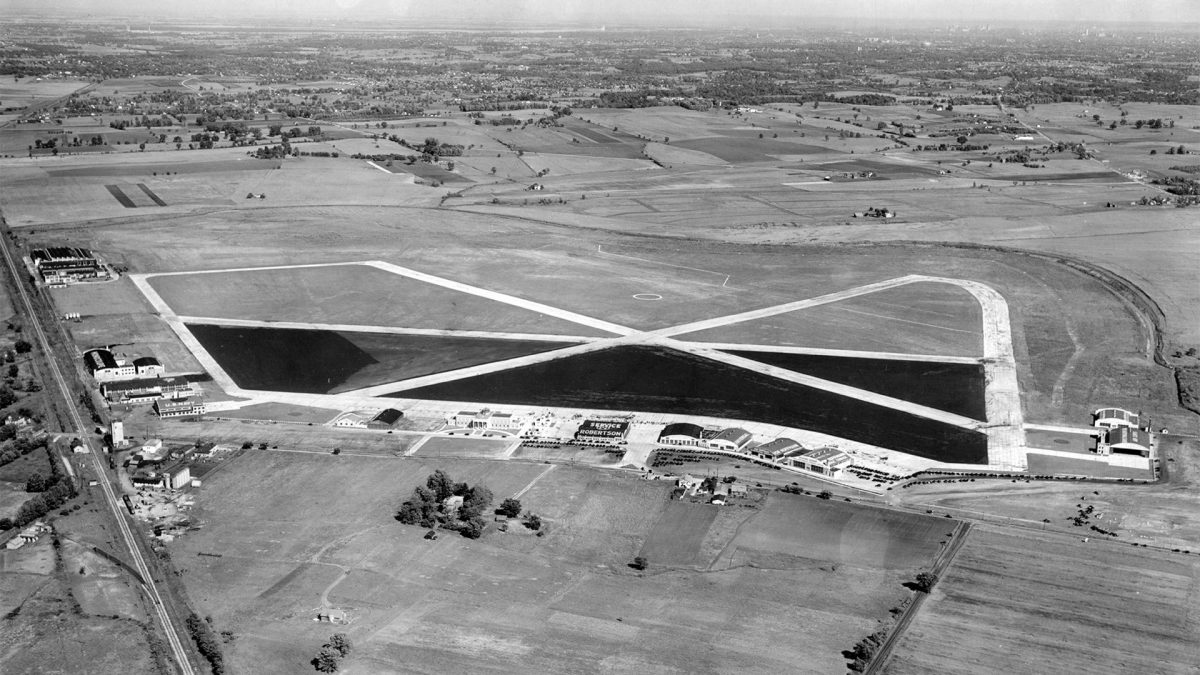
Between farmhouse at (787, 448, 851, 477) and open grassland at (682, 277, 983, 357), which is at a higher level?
open grassland at (682, 277, 983, 357)

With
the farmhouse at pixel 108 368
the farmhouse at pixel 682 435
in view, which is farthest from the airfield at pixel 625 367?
the farmhouse at pixel 108 368

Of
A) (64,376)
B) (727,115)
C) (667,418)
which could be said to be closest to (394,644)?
(667,418)

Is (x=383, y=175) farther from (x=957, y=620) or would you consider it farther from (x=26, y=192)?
(x=957, y=620)

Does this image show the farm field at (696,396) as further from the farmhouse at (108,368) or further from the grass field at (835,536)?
the farmhouse at (108,368)

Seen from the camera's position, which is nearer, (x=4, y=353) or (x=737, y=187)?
(x=4, y=353)

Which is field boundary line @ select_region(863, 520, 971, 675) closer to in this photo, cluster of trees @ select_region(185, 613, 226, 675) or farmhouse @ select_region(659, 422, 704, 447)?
farmhouse @ select_region(659, 422, 704, 447)

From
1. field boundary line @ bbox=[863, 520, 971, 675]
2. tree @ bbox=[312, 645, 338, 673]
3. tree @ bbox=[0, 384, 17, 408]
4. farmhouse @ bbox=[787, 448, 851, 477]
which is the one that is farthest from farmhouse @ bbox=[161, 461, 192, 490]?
field boundary line @ bbox=[863, 520, 971, 675]

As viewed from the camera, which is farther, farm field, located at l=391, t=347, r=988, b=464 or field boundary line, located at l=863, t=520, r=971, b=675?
farm field, located at l=391, t=347, r=988, b=464
